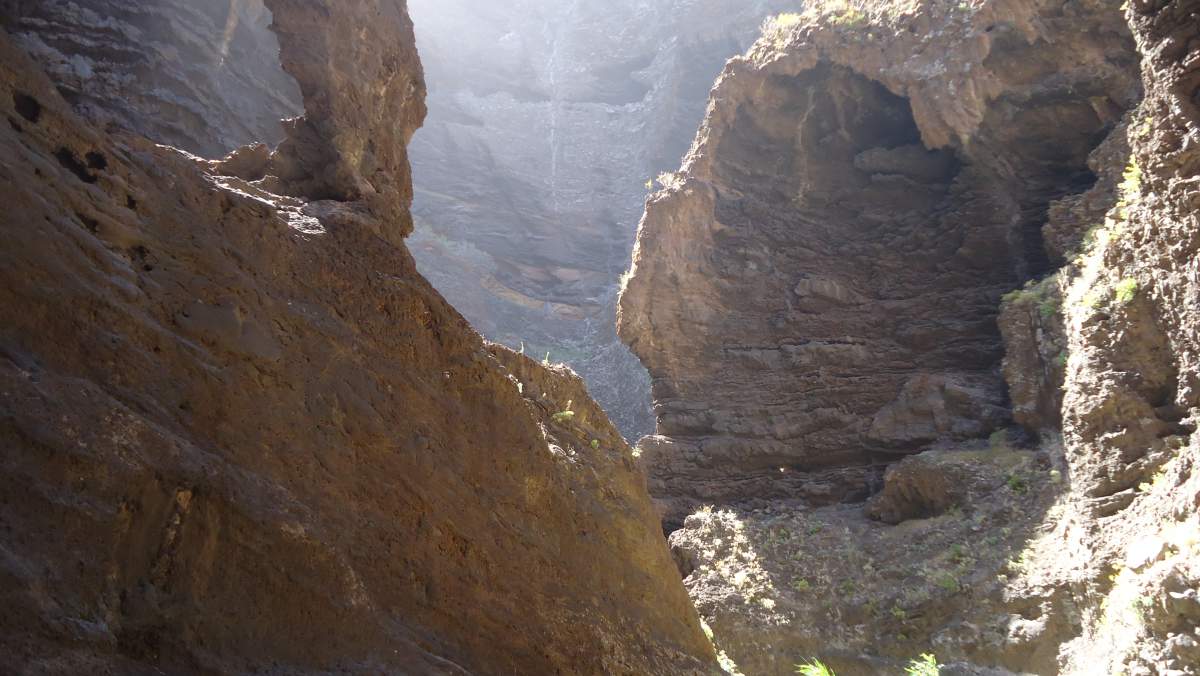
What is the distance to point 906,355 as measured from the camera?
17047mm

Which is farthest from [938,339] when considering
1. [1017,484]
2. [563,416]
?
[563,416]

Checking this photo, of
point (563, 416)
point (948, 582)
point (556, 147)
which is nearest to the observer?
point (563, 416)

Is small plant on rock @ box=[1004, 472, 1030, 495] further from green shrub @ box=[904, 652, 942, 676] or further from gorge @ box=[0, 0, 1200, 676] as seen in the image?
green shrub @ box=[904, 652, 942, 676]

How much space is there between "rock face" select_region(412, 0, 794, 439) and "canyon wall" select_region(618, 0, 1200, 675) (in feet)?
52.1

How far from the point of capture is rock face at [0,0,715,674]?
3.22 meters

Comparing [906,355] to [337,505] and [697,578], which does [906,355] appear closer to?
[697,578]

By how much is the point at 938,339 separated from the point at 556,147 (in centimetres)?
3696

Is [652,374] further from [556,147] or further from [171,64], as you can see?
[556,147]

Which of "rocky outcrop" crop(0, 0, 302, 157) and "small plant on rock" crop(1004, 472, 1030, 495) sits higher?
"rocky outcrop" crop(0, 0, 302, 157)

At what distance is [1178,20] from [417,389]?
8346mm

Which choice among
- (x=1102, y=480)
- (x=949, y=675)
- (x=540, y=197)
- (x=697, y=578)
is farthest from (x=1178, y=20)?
(x=540, y=197)

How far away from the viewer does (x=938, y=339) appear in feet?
55.2

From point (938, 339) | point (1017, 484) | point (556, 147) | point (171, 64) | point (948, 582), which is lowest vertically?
point (948, 582)

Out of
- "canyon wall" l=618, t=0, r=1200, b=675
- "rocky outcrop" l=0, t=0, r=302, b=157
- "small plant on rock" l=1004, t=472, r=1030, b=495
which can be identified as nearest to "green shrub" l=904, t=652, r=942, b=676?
"canyon wall" l=618, t=0, r=1200, b=675
